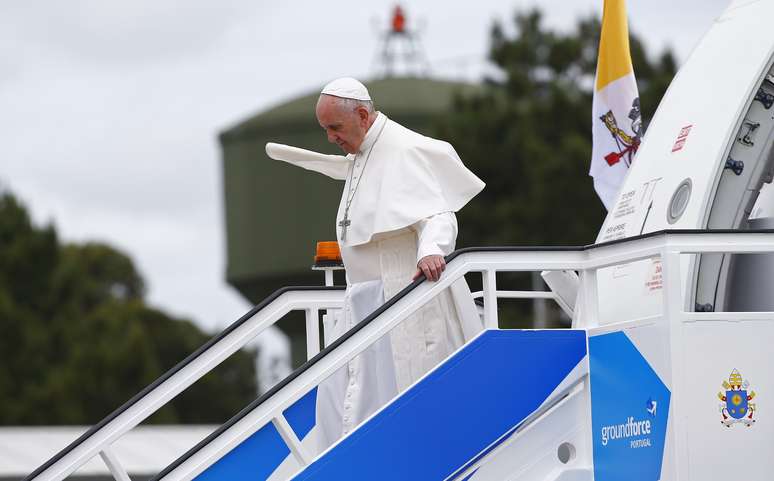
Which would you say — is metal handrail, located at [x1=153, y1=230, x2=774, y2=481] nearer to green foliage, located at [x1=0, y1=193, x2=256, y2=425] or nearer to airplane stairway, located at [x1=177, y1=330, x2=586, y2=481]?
airplane stairway, located at [x1=177, y1=330, x2=586, y2=481]

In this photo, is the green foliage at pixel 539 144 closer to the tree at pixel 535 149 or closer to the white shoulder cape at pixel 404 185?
the tree at pixel 535 149

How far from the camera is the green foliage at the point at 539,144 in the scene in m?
41.9

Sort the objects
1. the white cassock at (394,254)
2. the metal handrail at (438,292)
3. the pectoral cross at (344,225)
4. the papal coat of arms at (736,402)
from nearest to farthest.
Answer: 1. the papal coat of arms at (736,402)
2. the metal handrail at (438,292)
3. the white cassock at (394,254)
4. the pectoral cross at (344,225)

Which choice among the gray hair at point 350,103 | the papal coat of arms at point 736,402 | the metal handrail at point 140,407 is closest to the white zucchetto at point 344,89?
the gray hair at point 350,103

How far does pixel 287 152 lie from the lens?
10.9 metres

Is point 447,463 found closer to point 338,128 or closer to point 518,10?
point 338,128

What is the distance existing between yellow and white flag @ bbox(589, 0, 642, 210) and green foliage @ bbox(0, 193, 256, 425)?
45.7 m

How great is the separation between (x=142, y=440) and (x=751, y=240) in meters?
15.9

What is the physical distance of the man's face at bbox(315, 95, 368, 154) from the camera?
989 cm

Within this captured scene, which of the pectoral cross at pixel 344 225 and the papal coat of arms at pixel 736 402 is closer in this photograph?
the papal coat of arms at pixel 736 402

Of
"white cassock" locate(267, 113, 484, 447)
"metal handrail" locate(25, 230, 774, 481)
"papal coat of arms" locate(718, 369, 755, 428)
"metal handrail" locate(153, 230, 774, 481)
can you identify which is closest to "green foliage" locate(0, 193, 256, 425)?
"white cassock" locate(267, 113, 484, 447)

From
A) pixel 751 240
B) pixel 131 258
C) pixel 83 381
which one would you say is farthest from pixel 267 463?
pixel 131 258

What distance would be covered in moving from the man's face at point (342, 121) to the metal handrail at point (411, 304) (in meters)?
1.12

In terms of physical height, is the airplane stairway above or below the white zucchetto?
below
